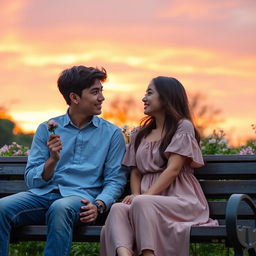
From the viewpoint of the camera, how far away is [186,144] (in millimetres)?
5652

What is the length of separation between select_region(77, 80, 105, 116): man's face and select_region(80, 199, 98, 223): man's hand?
0.73 m

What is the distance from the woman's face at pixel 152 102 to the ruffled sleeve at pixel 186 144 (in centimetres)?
22

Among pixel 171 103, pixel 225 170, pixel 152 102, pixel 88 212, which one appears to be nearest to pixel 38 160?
pixel 88 212

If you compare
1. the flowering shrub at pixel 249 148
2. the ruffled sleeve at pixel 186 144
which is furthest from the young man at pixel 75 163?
the flowering shrub at pixel 249 148

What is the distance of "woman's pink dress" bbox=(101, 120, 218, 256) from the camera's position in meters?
5.30

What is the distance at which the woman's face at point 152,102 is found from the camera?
231 inches

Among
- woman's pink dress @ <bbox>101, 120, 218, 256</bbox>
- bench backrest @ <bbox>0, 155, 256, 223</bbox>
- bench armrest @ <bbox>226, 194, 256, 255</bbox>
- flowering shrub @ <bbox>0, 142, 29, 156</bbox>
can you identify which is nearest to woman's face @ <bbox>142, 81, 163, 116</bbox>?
woman's pink dress @ <bbox>101, 120, 218, 256</bbox>

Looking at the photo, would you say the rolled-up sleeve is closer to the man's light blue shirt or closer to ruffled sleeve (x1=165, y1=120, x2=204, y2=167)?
the man's light blue shirt

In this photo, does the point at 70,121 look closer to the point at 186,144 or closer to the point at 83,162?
the point at 83,162

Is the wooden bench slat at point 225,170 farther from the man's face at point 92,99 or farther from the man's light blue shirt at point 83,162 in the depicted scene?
the man's face at point 92,99

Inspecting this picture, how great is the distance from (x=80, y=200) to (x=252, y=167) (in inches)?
53.0

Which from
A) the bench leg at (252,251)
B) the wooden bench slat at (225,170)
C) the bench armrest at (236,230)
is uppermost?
the wooden bench slat at (225,170)

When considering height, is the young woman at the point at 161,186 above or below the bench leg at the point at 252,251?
above

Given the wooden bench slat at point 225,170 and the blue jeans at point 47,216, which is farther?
the wooden bench slat at point 225,170
